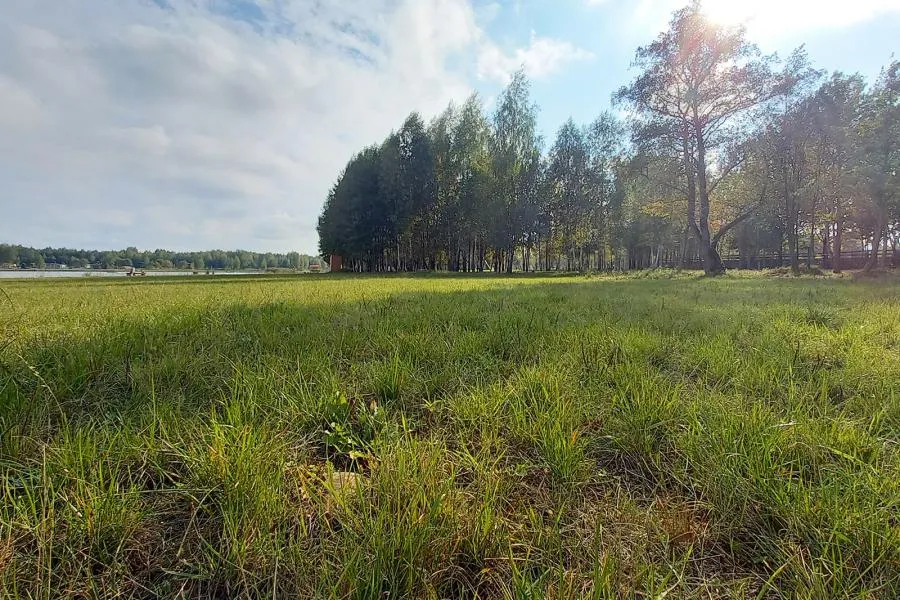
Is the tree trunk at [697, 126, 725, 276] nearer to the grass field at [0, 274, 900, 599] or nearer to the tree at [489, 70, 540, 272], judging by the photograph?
the tree at [489, 70, 540, 272]

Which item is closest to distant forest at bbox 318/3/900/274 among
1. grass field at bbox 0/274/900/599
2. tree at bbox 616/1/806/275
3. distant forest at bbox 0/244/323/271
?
tree at bbox 616/1/806/275

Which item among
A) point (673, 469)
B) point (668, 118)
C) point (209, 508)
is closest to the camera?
point (209, 508)

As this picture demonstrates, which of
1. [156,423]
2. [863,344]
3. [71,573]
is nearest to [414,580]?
[71,573]

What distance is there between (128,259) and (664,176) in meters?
91.5

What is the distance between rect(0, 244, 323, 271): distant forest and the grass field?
167 ft

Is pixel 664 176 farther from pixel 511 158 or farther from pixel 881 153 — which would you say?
pixel 511 158

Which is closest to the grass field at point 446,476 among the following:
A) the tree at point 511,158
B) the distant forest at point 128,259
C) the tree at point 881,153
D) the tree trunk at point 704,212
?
the tree trunk at point 704,212

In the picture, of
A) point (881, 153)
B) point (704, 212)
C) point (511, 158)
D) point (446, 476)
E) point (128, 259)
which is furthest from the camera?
point (128, 259)

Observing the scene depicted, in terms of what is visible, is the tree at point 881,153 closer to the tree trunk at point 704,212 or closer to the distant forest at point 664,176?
the distant forest at point 664,176

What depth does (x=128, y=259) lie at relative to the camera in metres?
70.9

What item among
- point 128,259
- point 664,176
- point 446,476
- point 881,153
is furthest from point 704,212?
point 128,259

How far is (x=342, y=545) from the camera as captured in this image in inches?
37.7

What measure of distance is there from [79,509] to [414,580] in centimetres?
95

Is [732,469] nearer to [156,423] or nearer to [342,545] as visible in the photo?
[342,545]
